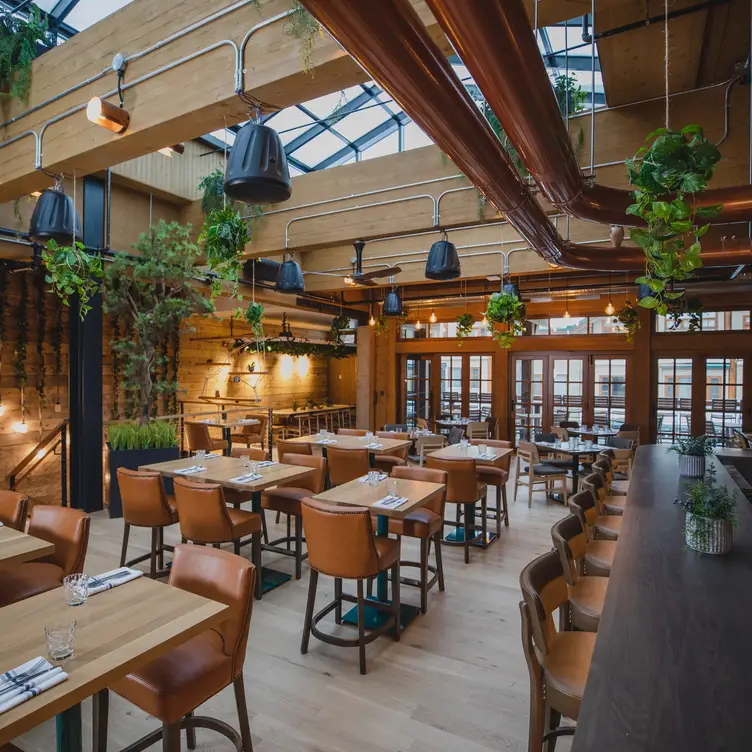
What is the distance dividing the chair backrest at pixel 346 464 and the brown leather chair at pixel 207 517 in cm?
179

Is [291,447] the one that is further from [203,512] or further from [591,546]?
[591,546]

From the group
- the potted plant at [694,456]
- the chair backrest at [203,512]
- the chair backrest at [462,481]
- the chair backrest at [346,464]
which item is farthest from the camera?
the chair backrest at [346,464]

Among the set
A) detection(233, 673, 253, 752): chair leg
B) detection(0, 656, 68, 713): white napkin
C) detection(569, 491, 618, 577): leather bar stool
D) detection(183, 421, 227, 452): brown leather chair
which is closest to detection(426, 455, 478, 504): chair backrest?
detection(569, 491, 618, 577): leather bar stool

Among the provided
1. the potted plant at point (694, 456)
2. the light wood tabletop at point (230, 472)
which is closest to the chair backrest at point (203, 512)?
the light wood tabletop at point (230, 472)

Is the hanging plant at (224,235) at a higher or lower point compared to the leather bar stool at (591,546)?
higher

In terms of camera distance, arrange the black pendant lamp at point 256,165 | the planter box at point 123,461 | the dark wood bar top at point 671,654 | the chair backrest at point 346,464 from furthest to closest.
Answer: the planter box at point 123,461, the chair backrest at point 346,464, the black pendant lamp at point 256,165, the dark wood bar top at point 671,654

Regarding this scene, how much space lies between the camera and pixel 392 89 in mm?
1766

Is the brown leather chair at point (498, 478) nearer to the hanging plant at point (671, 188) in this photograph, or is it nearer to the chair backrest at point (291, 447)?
the chair backrest at point (291, 447)

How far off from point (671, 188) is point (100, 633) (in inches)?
103

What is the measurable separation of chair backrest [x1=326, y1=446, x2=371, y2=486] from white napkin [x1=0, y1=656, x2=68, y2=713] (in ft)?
13.3

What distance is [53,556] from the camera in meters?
3.06

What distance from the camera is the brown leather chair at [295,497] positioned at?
4.36 metres

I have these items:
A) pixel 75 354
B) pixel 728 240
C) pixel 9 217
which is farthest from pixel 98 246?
pixel 728 240

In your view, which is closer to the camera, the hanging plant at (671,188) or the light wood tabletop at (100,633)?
the light wood tabletop at (100,633)
